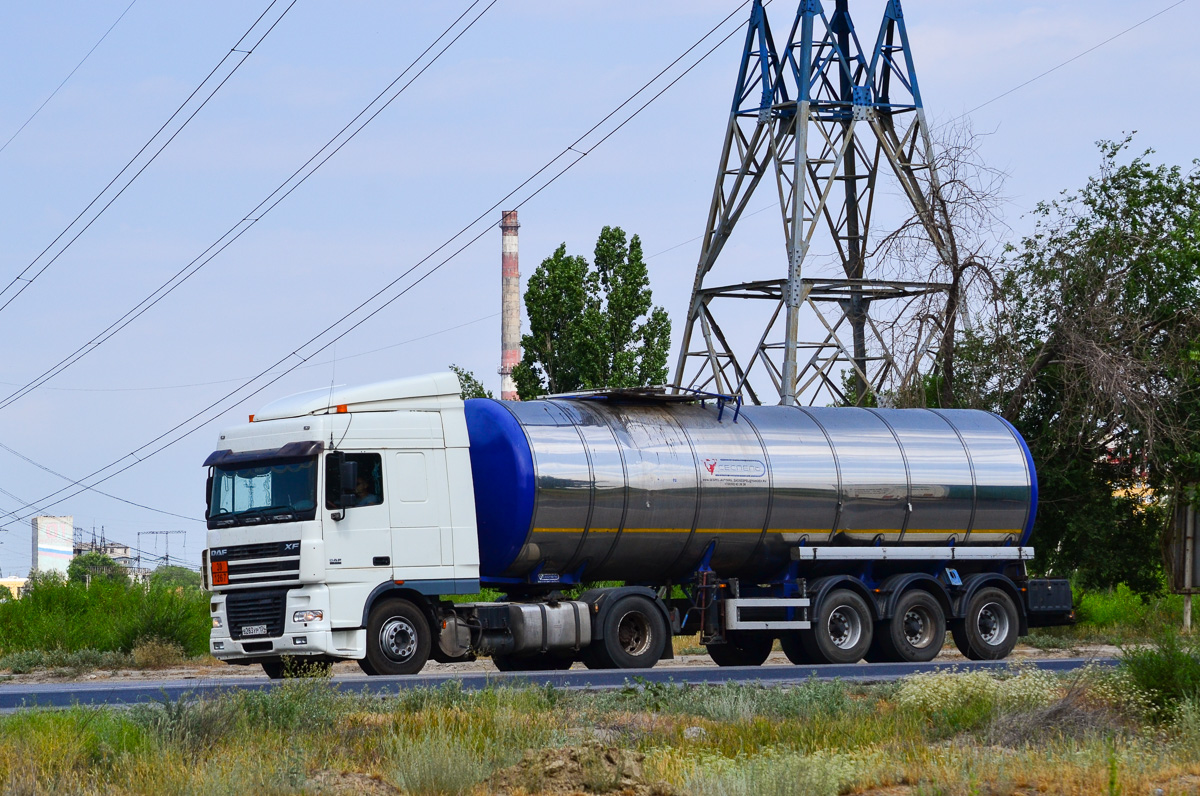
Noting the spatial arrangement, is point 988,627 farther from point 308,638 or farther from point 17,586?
point 17,586

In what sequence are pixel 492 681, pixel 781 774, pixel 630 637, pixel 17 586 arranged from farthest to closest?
1. pixel 17 586
2. pixel 630 637
3. pixel 492 681
4. pixel 781 774

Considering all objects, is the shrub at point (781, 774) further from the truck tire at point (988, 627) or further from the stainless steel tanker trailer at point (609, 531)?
the truck tire at point (988, 627)

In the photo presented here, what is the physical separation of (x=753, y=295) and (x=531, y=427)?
52.0 ft

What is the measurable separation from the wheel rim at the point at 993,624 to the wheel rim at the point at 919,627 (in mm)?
1048

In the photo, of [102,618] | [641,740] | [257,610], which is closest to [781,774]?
[641,740]

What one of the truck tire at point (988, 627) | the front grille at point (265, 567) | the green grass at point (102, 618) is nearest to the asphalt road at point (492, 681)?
the front grille at point (265, 567)

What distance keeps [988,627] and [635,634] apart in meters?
6.32

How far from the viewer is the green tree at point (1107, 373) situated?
97.8 feet

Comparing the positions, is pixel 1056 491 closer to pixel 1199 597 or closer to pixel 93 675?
pixel 1199 597

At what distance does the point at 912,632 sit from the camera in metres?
24.5

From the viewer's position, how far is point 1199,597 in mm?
32219

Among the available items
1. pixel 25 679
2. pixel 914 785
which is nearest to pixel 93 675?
pixel 25 679

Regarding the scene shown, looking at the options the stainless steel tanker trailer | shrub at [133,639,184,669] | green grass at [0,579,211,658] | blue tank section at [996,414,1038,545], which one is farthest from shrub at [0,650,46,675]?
blue tank section at [996,414,1038,545]

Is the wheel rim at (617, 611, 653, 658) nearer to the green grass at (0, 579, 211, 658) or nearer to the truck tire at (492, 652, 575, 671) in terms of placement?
the truck tire at (492, 652, 575, 671)
